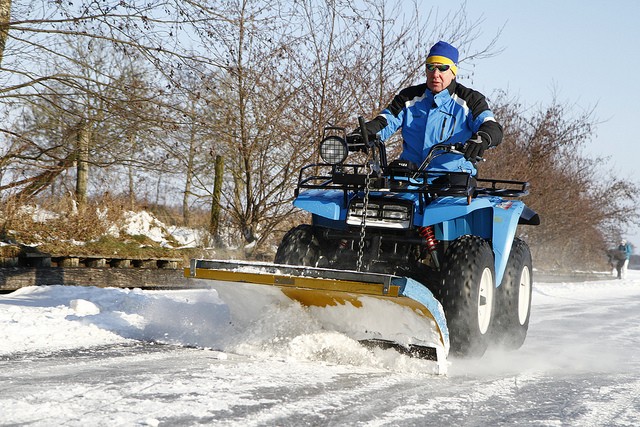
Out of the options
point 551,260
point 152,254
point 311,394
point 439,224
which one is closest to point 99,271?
point 152,254

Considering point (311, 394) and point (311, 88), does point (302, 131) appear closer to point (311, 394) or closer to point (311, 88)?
point (311, 88)

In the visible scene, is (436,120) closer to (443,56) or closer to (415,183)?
(443,56)

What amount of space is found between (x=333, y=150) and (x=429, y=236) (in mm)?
915

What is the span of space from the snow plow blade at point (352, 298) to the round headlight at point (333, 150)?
3.12 feet

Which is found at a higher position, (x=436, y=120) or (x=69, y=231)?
(x=436, y=120)

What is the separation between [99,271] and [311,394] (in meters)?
6.41

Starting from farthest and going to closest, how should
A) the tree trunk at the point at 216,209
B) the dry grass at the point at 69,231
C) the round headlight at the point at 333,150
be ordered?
the tree trunk at the point at 216,209 → the dry grass at the point at 69,231 → the round headlight at the point at 333,150

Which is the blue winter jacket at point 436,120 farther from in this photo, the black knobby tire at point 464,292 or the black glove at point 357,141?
the black knobby tire at point 464,292

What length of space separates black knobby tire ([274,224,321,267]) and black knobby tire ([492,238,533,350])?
58.3 inches

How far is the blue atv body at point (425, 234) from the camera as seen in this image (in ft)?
16.5

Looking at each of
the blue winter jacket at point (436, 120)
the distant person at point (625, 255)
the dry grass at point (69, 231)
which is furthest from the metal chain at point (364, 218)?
the distant person at point (625, 255)

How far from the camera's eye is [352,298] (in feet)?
16.0

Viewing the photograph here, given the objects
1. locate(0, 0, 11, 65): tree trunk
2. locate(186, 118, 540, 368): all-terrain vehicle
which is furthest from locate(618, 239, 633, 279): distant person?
locate(0, 0, 11, 65): tree trunk

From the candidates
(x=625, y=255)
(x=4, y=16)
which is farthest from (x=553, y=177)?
(x=4, y=16)
